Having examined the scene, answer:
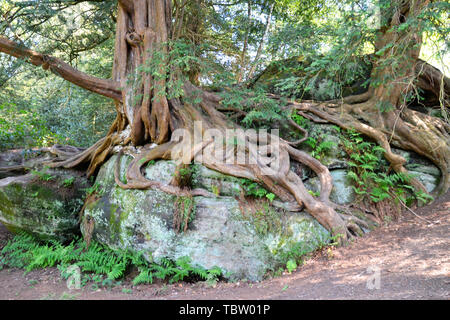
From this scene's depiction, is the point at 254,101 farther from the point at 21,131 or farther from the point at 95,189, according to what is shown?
the point at 21,131

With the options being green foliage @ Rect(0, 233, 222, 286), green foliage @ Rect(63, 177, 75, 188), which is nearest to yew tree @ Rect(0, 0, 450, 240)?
green foliage @ Rect(63, 177, 75, 188)

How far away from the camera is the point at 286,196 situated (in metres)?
5.52

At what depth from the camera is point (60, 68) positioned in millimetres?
6113

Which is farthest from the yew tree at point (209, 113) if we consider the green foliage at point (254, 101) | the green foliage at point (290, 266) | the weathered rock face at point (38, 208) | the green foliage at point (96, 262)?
the green foliage at point (96, 262)

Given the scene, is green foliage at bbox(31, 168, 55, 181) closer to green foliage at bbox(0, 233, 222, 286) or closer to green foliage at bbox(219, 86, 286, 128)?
green foliage at bbox(0, 233, 222, 286)

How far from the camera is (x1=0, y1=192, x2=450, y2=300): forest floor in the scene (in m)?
3.38

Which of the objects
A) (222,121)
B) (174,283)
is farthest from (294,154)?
(174,283)

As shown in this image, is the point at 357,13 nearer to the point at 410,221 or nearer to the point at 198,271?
the point at 410,221

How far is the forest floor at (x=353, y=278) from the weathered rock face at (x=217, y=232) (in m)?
0.34

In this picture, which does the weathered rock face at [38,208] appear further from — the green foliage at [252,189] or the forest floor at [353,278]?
the green foliage at [252,189]

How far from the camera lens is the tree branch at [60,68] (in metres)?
5.85

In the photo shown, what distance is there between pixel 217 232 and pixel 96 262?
2.55m

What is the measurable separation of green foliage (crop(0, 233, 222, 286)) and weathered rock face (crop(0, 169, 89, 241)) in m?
0.28

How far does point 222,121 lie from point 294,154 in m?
1.73
